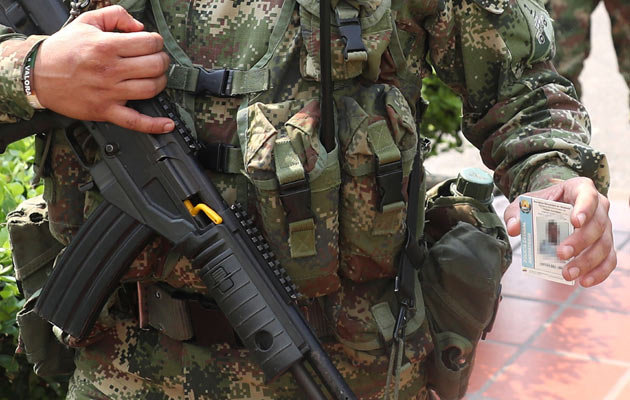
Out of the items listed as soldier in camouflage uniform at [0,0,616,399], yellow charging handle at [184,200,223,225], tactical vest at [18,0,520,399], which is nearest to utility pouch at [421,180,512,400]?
soldier in camouflage uniform at [0,0,616,399]

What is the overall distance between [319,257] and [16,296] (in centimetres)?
110

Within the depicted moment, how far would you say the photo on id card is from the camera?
1.63 metres

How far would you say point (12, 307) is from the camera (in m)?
2.47

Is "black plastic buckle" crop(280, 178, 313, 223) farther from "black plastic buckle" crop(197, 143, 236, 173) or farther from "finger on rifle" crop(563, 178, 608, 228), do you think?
"finger on rifle" crop(563, 178, 608, 228)

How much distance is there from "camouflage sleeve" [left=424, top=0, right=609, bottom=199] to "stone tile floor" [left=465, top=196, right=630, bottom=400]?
185cm

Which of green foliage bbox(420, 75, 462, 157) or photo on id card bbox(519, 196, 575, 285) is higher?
photo on id card bbox(519, 196, 575, 285)

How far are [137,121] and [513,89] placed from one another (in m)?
0.72

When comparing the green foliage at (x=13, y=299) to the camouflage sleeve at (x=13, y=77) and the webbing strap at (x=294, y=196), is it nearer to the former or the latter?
the camouflage sleeve at (x=13, y=77)

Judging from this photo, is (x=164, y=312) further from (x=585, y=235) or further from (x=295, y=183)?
(x=585, y=235)

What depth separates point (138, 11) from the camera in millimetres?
1778

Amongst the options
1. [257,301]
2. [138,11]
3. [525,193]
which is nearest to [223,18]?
[138,11]

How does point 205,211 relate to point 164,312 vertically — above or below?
above

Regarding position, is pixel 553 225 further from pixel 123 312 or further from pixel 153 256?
pixel 123 312

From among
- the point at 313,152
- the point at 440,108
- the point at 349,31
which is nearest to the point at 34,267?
the point at 313,152
